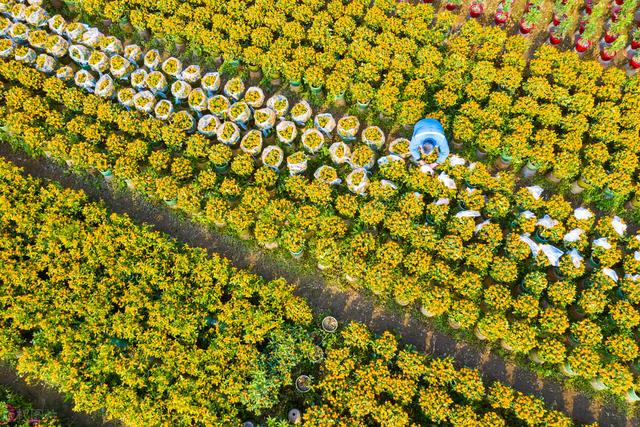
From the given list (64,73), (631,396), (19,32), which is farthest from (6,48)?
(631,396)

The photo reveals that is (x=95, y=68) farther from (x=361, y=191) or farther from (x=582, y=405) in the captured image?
(x=582, y=405)

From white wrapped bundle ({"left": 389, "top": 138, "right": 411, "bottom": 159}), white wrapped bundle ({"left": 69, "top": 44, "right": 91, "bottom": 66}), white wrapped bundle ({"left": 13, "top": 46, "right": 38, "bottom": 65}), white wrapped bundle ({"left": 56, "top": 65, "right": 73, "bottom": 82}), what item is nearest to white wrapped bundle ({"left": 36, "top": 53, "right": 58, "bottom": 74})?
white wrapped bundle ({"left": 13, "top": 46, "right": 38, "bottom": 65})

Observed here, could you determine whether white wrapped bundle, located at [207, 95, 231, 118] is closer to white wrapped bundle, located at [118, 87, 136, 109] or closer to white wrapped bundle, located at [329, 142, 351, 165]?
white wrapped bundle, located at [118, 87, 136, 109]

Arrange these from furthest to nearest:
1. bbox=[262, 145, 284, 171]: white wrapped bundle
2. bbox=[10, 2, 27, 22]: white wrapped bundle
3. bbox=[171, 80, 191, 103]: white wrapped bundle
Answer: bbox=[10, 2, 27, 22]: white wrapped bundle
bbox=[171, 80, 191, 103]: white wrapped bundle
bbox=[262, 145, 284, 171]: white wrapped bundle

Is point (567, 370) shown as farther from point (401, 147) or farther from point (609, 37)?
point (609, 37)

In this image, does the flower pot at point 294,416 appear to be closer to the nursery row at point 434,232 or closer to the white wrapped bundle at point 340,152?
the nursery row at point 434,232

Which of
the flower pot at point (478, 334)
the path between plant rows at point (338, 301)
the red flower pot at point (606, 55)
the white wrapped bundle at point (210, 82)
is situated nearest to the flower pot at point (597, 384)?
the path between plant rows at point (338, 301)
